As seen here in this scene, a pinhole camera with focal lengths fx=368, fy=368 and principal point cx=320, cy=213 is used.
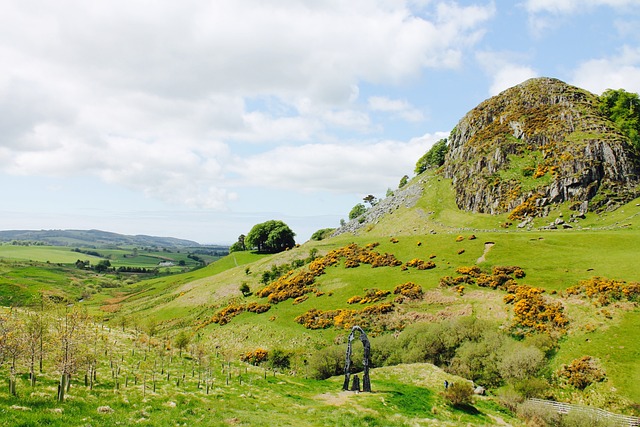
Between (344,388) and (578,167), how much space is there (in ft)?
325

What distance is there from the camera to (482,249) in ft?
256

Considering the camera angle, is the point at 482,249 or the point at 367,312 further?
the point at 482,249

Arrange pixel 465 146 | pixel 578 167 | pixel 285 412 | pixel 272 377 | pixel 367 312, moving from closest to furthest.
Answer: pixel 285 412 → pixel 272 377 → pixel 367 312 → pixel 578 167 → pixel 465 146

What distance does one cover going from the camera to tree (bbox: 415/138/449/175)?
17995 centimetres

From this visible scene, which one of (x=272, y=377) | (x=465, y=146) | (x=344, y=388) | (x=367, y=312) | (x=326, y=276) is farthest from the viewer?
(x=465, y=146)

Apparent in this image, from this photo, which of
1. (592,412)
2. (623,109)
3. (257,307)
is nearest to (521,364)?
(592,412)

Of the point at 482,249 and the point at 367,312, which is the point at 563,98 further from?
the point at 367,312

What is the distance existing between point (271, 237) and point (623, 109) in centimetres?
13668

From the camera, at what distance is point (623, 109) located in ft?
381

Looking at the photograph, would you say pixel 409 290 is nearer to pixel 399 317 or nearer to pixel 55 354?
pixel 399 317

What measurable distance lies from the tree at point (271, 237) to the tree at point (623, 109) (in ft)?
419

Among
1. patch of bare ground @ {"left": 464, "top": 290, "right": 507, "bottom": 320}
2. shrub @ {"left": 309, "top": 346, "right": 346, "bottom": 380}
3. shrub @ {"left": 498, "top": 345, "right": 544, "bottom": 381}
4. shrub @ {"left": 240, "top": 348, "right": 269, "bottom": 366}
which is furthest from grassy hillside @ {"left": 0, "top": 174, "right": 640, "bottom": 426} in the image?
shrub @ {"left": 240, "top": 348, "right": 269, "bottom": 366}

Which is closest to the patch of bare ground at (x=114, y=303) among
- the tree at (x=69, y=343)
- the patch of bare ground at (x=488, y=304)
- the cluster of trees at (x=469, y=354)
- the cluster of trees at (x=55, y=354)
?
the cluster of trees at (x=469, y=354)

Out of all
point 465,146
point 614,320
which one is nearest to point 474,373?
point 614,320
